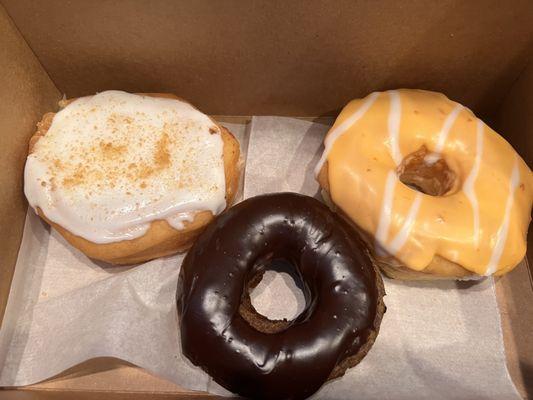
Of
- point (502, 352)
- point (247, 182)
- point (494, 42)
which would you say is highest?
point (494, 42)

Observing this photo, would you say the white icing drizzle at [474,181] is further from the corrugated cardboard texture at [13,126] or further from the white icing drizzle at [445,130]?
the corrugated cardboard texture at [13,126]

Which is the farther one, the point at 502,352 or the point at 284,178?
the point at 284,178

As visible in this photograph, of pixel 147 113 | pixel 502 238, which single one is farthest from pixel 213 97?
pixel 502 238

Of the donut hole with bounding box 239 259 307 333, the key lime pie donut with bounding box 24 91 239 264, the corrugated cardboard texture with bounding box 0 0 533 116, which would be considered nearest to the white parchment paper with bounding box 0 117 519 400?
the donut hole with bounding box 239 259 307 333

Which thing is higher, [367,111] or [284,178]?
[367,111]

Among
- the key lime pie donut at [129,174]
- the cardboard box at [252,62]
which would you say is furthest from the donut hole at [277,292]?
the cardboard box at [252,62]

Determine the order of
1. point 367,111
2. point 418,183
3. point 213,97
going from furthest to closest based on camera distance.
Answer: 1. point 213,97
2. point 418,183
3. point 367,111

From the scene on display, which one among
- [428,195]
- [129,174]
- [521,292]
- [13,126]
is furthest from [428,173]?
[13,126]

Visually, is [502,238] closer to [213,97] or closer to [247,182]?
[247,182]
